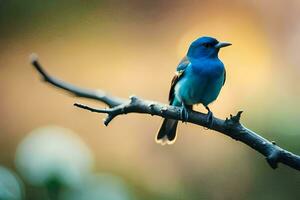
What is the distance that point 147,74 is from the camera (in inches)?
189

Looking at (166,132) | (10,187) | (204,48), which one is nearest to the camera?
(10,187)

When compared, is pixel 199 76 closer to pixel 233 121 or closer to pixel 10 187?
pixel 233 121

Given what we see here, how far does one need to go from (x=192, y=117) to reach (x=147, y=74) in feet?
9.83

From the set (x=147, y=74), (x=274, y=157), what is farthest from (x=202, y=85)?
(x=147, y=74)

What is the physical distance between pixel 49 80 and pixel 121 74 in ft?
10.6

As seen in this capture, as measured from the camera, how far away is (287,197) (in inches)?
154

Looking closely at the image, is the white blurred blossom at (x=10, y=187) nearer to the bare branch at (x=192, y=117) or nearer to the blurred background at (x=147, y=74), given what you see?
the bare branch at (x=192, y=117)

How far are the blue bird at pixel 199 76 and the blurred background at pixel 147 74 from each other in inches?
62.8

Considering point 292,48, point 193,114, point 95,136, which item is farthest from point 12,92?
point 193,114

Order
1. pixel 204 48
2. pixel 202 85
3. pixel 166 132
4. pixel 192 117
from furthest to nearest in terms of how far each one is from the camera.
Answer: pixel 166 132
pixel 204 48
pixel 202 85
pixel 192 117

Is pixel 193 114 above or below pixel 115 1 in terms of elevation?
below

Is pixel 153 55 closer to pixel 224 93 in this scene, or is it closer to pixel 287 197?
pixel 224 93

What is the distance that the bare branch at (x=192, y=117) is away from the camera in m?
1.45

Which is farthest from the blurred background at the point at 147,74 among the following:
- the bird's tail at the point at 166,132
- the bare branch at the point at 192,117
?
the bare branch at the point at 192,117
